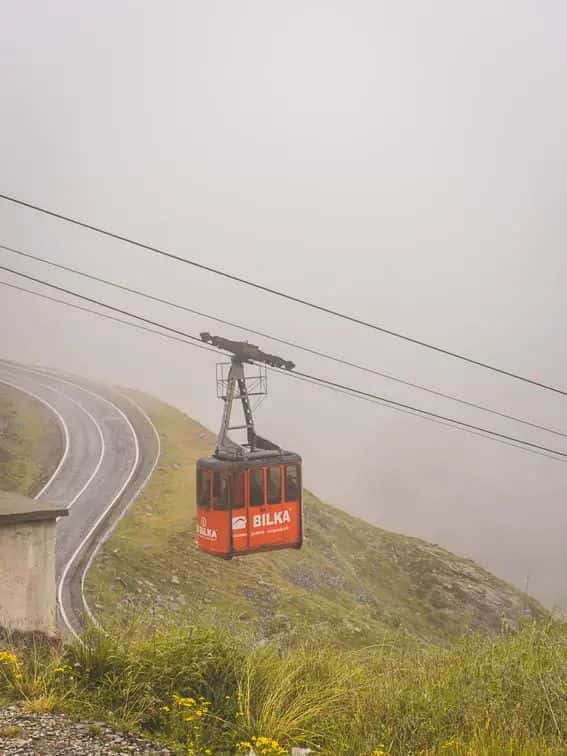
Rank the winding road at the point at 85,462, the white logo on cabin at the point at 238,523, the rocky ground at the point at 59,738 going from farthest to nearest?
the winding road at the point at 85,462, the white logo on cabin at the point at 238,523, the rocky ground at the point at 59,738

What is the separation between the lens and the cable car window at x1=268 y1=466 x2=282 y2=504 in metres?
19.0

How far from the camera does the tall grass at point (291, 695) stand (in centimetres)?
573

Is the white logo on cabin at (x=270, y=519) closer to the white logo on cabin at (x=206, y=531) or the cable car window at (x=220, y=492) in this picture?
the cable car window at (x=220, y=492)

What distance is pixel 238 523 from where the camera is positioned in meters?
18.5

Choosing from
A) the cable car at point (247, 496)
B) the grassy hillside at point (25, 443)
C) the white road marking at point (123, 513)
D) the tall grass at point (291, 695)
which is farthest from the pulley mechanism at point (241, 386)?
the grassy hillside at point (25, 443)

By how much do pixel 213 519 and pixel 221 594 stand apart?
6887 millimetres

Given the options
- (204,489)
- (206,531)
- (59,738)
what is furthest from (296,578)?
(59,738)

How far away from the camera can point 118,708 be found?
603 cm

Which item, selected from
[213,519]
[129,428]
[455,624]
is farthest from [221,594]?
[129,428]

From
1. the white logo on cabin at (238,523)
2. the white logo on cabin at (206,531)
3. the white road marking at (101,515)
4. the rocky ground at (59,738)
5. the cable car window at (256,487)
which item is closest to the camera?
the rocky ground at (59,738)

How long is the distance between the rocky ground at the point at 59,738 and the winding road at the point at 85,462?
26.7 feet

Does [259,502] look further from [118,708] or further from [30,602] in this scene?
[118,708]

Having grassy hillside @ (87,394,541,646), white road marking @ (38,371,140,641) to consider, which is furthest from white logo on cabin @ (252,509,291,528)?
white road marking @ (38,371,140,641)

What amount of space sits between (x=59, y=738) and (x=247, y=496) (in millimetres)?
13158
